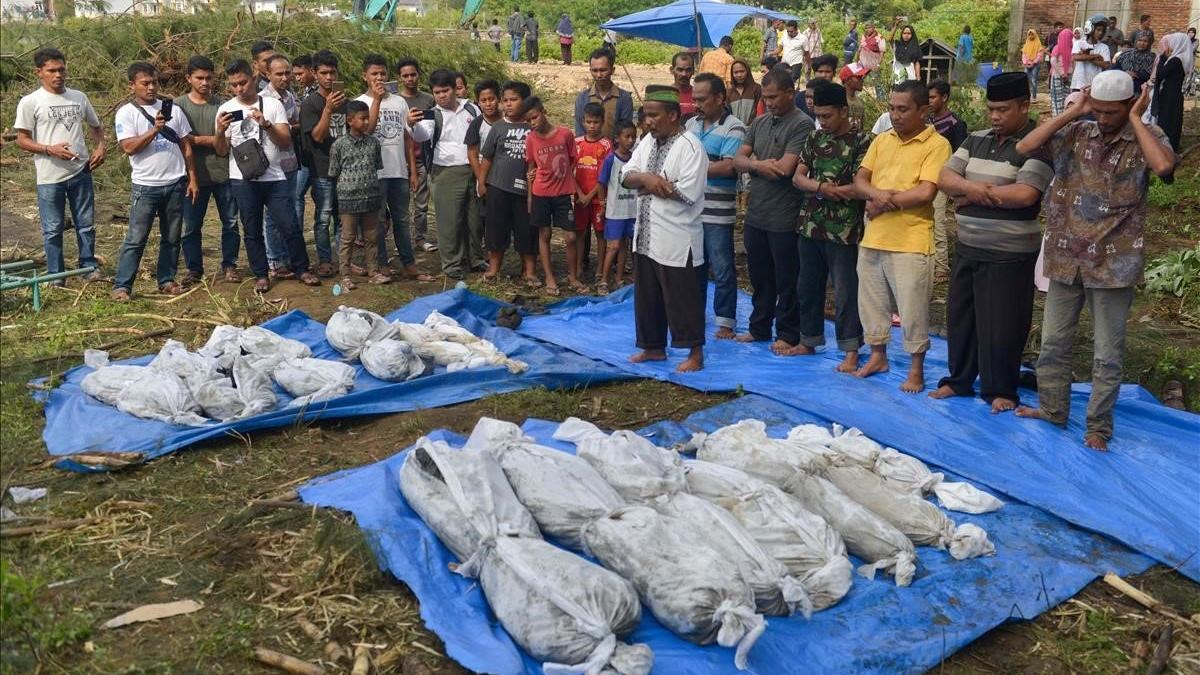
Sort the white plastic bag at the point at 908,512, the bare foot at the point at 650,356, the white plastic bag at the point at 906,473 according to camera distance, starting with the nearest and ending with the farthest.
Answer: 1. the white plastic bag at the point at 908,512
2. the white plastic bag at the point at 906,473
3. the bare foot at the point at 650,356

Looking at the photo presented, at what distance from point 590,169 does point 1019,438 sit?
4312 mm

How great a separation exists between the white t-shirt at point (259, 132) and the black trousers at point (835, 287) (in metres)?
4.01

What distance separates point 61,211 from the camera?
8.23 metres

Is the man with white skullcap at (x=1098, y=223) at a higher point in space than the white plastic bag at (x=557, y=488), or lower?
higher

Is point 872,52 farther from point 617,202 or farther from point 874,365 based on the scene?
point 874,365

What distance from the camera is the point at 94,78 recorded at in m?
14.3

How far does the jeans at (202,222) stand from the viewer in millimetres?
8391

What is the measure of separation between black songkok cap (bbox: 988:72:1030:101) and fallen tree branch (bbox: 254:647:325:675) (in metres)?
4.29

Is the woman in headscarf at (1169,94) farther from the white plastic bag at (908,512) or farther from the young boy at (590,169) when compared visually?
the white plastic bag at (908,512)

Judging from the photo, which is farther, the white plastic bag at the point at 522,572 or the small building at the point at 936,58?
the small building at the point at 936,58

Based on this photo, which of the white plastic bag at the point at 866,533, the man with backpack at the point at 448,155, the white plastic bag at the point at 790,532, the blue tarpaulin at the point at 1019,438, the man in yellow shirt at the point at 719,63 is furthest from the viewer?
the man in yellow shirt at the point at 719,63

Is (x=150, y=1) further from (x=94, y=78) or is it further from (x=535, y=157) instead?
(x=535, y=157)

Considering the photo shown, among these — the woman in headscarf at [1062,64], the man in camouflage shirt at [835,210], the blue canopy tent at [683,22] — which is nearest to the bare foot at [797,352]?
the man in camouflage shirt at [835,210]

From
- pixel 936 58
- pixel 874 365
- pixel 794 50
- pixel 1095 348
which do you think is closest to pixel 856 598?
pixel 1095 348
